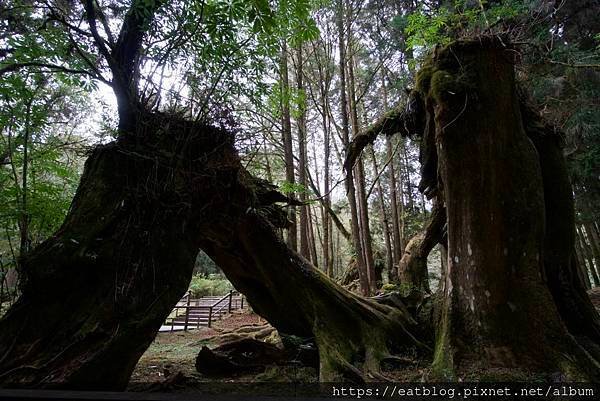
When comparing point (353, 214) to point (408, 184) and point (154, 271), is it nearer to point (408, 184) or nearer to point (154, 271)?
point (154, 271)

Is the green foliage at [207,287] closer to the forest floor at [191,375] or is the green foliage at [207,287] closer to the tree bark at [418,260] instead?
the forest floor at [191,375]

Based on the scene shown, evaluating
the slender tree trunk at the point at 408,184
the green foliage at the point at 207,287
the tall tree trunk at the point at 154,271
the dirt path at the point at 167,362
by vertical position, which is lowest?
the dirt path at the point at 167,362

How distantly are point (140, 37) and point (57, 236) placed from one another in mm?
2506

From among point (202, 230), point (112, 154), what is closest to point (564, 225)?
point (202, 230)

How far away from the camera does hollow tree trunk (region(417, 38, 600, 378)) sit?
3.57m

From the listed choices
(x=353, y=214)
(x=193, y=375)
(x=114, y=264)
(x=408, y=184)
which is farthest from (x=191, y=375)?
(x=408, y=184)

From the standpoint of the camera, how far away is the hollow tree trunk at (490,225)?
3.57 meters

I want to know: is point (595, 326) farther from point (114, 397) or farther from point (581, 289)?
point (114, 397)

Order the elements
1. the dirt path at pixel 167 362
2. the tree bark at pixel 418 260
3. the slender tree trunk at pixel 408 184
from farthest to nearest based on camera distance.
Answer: the slender tree trunk at pixel 408 184, the tree bark at pixel 418 260, the dirt path at pixel 167 362

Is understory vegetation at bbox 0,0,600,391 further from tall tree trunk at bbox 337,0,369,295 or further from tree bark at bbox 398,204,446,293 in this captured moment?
Answer: tall tree trunk at bbox 337,0,369,295

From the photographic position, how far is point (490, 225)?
382 cm

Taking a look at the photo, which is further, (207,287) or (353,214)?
(207,287)

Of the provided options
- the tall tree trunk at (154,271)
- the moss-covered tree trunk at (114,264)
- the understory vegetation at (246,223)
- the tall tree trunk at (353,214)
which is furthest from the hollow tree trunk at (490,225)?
the moss-covered tree trunk at (114,264)

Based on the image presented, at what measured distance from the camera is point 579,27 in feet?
26.6
